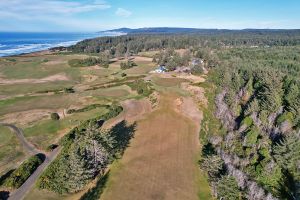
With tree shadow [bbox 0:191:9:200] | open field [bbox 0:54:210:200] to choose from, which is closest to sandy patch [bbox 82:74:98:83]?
open field [bbox 0:54:210:200]

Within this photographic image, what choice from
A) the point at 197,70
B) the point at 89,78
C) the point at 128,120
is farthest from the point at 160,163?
the point at 89,78

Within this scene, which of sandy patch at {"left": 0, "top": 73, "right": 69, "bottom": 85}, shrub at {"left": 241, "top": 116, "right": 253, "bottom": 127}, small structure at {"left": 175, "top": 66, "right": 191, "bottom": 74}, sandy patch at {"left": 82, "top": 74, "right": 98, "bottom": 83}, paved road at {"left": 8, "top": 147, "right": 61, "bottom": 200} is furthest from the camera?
small structure at {"left": 175, "top": 66, "right": 191, "bottom": 74}

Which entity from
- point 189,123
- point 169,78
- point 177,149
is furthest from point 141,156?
point 169,78

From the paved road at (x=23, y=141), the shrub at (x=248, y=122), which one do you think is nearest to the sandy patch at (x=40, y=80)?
the paved road at (x=23, y=141)

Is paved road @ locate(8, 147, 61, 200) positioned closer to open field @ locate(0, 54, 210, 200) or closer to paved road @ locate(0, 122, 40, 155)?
open field @ locate(0, 54, 210, 200)

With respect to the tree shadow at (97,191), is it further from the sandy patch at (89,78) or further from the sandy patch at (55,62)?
the sandy patch at (55,62)

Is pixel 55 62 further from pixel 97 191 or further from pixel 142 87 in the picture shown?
pixel 97 191
